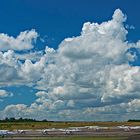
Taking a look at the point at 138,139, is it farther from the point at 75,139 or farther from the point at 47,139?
the point at 47,139

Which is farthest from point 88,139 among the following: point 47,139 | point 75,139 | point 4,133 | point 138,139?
point 4,133

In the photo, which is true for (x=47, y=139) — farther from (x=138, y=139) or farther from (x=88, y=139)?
(x=138, y=139)

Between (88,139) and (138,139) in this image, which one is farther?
(88,139)

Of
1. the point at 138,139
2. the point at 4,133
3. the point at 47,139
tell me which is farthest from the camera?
the point at 4,133

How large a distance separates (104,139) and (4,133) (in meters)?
43.5

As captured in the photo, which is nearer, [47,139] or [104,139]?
[104,139]

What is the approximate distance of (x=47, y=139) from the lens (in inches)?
3856

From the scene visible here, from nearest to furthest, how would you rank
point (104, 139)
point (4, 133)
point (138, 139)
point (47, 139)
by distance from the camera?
point (138, 139), point (104, 139), point (47, 139), point (4, 133)

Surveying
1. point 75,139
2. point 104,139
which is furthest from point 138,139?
point 75,139

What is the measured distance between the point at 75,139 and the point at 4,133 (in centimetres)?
3722

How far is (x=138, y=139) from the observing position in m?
78.1

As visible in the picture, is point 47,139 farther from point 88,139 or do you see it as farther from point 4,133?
point 4,133

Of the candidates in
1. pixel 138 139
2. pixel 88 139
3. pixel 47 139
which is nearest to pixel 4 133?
pixel 47 139

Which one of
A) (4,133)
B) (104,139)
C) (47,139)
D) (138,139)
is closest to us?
(138,139)
